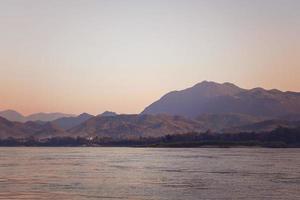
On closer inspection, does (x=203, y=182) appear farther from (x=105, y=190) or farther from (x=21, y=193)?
(x=21, y=193)

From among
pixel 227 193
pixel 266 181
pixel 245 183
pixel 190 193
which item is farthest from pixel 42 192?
pixel 266 181

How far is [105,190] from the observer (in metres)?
60.4

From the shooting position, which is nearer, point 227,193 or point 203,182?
point 227,193

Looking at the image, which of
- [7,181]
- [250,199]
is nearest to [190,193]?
[250,199]

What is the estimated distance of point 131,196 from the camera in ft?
178

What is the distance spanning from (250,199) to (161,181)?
22.3 m

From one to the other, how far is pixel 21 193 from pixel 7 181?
1643 centimetres

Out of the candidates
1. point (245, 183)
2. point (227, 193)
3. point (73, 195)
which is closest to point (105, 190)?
point (73, 195)

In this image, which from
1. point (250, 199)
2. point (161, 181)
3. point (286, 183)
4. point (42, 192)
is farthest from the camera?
point (161, 181)

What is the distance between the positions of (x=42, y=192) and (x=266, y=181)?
105 feet

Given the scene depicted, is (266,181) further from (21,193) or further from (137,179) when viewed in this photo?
(21,193)

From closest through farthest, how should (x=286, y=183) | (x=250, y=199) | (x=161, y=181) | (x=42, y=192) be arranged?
(x=250, y=199) < (x=42, y=192) < (x=286, y=183) < (x=161, y=181)

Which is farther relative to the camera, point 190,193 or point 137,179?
point 137,179

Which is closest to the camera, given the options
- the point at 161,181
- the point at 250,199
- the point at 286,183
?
the point at 250,199
